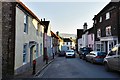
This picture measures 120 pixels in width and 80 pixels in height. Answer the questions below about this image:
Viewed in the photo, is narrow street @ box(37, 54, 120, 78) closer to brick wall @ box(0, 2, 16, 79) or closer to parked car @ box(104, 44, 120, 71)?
parked car @ box(104, 44, 120, 71)

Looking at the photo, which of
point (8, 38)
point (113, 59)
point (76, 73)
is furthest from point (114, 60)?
point (8, 38)

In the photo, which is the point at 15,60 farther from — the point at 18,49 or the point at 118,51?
the point at 118,51

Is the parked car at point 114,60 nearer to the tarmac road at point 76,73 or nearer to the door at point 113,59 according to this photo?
the door at point 113,59

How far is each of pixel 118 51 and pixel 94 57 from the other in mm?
8926

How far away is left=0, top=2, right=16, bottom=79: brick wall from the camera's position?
11.1 m

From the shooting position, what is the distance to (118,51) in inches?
471

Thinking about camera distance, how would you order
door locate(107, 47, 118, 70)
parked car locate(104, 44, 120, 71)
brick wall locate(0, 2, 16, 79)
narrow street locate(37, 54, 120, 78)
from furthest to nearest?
door locate(107, 47, 118, 70)
narrow street locate(37, 54, 120, 78)
parked car locate(104, 44, 120, 71)
brick wall locate(0, 2, 16, 79)

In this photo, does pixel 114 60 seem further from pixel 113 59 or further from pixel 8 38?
pixel 8 38

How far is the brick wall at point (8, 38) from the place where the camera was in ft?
36.4

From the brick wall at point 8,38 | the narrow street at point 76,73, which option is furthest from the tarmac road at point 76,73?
the brick wall at point 8,38

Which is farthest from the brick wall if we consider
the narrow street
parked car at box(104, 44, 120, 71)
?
parked car at box(104, 44, 120, 71)

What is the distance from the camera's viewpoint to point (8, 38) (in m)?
11.3

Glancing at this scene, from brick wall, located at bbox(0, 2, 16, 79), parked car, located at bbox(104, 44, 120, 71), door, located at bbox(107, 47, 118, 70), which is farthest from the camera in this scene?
door, located at bbox(107, 47, 118, 70)

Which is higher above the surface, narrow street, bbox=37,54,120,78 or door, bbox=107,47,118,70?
door, bbox=107,47,118,70
